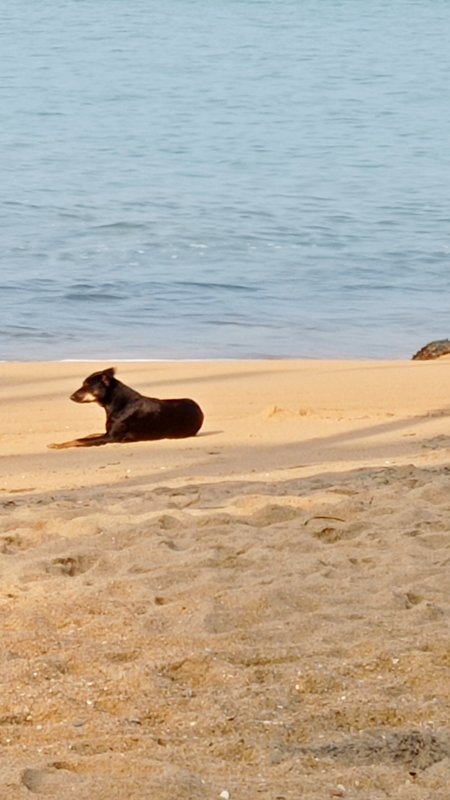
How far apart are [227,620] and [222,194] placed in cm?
2035

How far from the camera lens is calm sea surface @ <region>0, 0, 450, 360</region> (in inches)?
630

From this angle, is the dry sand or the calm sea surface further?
the calm sea surface

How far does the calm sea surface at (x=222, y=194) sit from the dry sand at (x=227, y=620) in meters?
6.44

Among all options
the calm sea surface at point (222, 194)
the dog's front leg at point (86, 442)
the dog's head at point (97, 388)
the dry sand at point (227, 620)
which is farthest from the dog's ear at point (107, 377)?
the calm sea surface at point (222, 194)

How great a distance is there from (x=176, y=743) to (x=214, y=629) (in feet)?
3.26

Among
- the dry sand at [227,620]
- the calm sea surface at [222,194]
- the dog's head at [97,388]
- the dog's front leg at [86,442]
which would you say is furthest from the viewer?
the calm sea surface at [222,194]

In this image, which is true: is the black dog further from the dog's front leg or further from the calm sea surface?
the calm sea surface

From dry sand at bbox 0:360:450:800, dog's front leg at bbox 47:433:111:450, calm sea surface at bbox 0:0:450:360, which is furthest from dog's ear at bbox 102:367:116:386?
calm sea surface at bbox 0:0:450:360

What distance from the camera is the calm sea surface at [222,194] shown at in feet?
52.5

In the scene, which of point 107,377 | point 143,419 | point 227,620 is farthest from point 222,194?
point 227,620

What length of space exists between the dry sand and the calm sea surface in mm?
6438

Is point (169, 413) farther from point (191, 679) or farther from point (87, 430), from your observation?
point (191, 679)

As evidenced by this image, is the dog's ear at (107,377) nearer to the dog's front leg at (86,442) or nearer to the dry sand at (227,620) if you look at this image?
the dog's front leg at (86,442)

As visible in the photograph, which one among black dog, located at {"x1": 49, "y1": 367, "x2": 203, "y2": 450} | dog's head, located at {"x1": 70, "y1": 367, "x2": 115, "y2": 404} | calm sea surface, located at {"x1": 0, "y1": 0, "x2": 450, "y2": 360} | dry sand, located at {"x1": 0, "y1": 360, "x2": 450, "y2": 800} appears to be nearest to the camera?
dry sand, located at {"x1": 0, "y1": 360, "x2": 450, "y2": 800}
